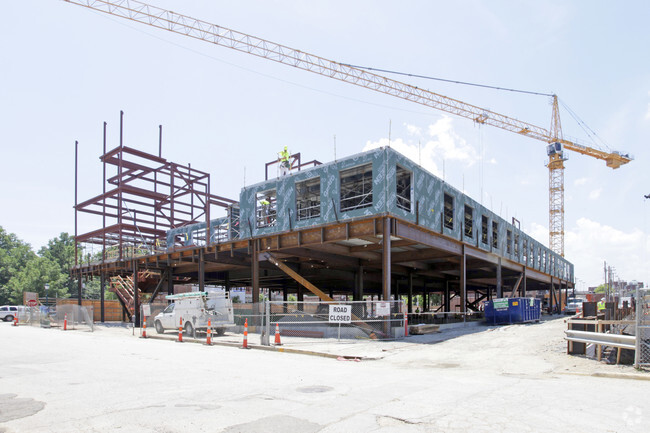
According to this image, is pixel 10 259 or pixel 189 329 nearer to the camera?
pixel 189 329

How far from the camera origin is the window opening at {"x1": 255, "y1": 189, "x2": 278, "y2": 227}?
92.9 ft

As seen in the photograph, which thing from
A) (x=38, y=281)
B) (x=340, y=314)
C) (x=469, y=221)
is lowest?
(x=38, y=281)

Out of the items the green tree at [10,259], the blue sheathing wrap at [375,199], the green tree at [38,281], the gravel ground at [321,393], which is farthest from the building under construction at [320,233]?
the green tree at [10,259]

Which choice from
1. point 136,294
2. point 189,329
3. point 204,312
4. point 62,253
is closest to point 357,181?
point 204,312

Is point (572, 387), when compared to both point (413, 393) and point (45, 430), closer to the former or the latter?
point (413, 393)

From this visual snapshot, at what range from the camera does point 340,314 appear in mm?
19844

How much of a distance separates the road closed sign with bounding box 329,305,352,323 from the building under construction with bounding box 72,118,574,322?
319cm

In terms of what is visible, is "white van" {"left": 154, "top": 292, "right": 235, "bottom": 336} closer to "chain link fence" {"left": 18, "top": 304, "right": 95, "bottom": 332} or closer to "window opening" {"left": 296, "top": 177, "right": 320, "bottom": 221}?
"window opening" {"left": 296, "top": 177, "right": 320, "bottom": 221}

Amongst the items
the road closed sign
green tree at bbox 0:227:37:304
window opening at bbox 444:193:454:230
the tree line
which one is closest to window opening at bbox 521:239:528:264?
window opening at bbox 444:193:454:230

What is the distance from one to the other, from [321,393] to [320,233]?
1676 centimetres

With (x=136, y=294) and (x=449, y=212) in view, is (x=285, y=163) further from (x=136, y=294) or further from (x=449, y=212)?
(x=136, y=294)

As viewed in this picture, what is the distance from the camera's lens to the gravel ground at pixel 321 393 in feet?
21.6

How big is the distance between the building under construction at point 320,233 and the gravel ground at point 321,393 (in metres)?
9.70

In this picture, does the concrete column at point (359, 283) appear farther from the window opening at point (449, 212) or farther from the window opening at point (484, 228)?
the window opening at point (484, 228)
